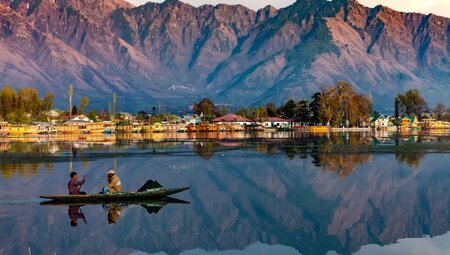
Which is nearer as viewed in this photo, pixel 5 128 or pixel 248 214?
pixel 248 214

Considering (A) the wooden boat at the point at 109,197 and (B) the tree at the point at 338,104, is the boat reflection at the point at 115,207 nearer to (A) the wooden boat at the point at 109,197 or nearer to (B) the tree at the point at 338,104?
(A) the wooden boat at the point at 109,197

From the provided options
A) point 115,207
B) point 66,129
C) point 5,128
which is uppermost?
point 5,128

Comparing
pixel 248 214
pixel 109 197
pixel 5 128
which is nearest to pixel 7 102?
pixel 5 128

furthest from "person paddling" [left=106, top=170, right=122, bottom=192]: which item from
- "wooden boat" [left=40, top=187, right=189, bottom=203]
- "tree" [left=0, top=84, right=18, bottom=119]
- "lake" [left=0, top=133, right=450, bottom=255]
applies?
"tree" [left=0, top=84, right=18, bottom=119]

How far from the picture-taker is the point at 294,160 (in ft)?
221

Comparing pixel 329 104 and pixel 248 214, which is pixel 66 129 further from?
pixel 248 214

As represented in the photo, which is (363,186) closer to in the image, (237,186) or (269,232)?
(237,186)

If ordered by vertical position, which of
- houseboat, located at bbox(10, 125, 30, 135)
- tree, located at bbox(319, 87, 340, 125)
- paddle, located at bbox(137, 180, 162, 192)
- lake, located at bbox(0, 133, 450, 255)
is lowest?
lake, located at bbox(0, 133, 450, 255)

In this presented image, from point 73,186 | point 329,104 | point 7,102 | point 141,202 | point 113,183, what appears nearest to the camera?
point 73,186

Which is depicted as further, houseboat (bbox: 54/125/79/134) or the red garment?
houseboat (bbox: 54/125/79/134)

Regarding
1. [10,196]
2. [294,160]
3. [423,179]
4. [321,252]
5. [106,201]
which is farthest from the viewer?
[294,160]

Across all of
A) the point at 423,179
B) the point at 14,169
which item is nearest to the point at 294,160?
the point at 423,179

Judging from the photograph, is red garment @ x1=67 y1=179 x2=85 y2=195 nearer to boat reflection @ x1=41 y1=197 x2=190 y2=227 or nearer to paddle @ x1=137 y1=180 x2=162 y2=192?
boat reflection @ x1=41 y1=197 x2=190 y2=227

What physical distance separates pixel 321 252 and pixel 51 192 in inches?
870
